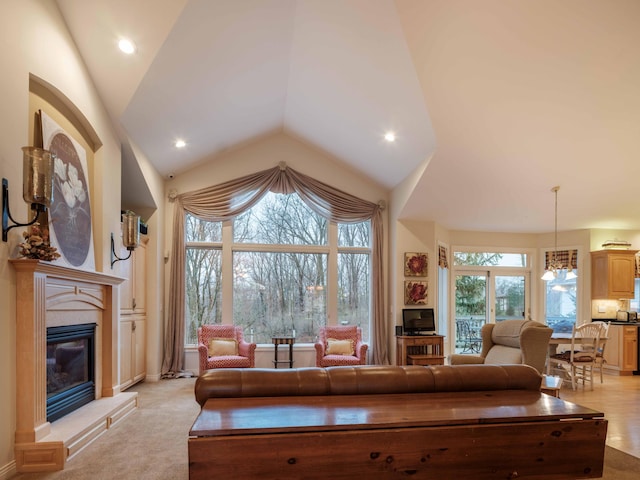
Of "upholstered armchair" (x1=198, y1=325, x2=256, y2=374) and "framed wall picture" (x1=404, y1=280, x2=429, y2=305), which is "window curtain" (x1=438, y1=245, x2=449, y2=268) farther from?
"upholstered armchair" (x1=198, y1=325, x2=256, y2=374)

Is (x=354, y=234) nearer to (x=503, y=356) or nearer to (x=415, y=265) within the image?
(x=415, y=265)

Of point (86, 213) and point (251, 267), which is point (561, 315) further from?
point (86, 213)

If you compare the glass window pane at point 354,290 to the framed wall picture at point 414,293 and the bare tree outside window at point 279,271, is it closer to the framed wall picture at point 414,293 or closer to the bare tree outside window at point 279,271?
the bare tree outside window at point 279,271

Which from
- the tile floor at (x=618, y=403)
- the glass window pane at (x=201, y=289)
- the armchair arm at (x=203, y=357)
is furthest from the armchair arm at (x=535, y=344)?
the glass window pane at (x=201, y=289)

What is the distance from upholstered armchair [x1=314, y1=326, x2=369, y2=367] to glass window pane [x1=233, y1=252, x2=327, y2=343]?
0.39 metres

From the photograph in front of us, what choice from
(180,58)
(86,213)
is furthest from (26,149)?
(180,58)

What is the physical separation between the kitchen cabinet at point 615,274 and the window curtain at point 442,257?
2400 mm

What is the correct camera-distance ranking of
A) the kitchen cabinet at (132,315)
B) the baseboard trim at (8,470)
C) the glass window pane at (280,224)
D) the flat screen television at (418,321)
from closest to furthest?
the baseboard trim at (8,470) → the kitchen cabinet at (132,315) → the flat screen television at (418,321) → the glass window pane at (280,224)

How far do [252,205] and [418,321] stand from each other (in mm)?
3068

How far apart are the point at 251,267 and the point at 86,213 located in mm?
3120

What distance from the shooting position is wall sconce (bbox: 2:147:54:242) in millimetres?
2631

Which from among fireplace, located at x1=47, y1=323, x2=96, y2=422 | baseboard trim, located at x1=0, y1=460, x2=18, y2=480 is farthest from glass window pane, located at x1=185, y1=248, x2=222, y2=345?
baseboard trim, located at x1=0, y1=460, x2=18, y2=480

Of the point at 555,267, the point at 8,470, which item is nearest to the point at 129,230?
the point at 8,470

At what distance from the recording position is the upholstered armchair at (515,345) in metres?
3.81
